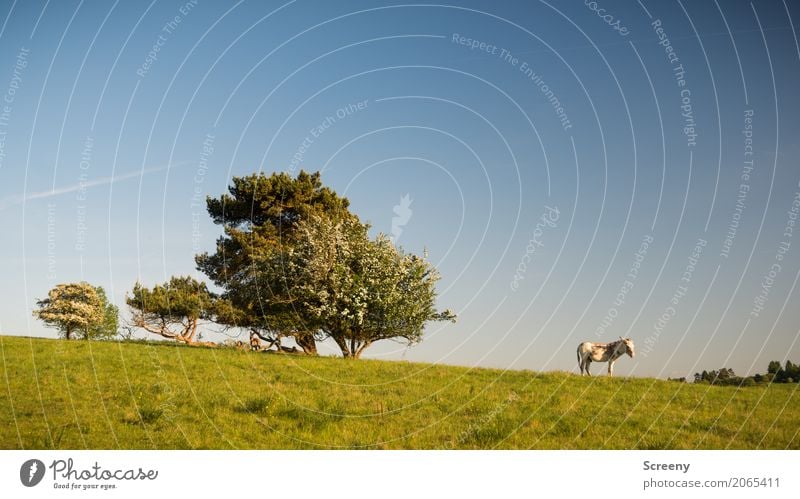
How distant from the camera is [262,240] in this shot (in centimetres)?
3878

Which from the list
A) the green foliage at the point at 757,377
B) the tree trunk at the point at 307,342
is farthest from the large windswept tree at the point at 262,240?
the green foliage at the point at 757,377

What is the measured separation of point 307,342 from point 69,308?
24.8m

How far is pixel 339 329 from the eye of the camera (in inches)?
1337

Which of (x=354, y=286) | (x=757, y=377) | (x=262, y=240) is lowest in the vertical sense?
(x=757, y=377)

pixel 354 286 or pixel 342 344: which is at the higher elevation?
pixel 354 286

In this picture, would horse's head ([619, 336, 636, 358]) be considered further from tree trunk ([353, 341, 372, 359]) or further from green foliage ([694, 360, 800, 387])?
tree trunk ([353, 341, 372, 359])

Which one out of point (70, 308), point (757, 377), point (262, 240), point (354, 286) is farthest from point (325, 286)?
point (70, 308)

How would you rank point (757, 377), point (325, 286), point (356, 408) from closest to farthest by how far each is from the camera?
point (356, 408) < point (757, 377) < point (325, 286)

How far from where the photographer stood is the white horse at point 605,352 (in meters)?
25.6

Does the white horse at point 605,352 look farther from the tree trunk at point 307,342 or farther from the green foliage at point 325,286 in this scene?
the tree trunk at point 307,342

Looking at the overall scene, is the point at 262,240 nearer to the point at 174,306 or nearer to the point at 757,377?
the point at 174,306

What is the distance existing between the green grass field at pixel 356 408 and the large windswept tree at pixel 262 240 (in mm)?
11034
